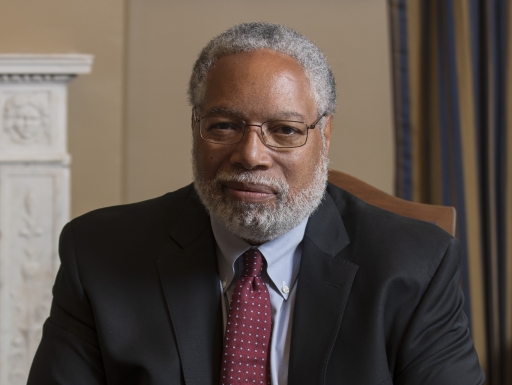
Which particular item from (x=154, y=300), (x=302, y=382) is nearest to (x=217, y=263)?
(x=154, y=300)

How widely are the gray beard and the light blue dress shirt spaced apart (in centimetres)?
4

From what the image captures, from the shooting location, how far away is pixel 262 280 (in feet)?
4.82

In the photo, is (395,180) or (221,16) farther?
(221,16)

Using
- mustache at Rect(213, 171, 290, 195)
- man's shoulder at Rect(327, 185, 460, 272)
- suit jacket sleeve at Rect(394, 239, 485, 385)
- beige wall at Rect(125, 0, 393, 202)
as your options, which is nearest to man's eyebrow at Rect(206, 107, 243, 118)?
mustache at Rect(213, 171, 290, 195)

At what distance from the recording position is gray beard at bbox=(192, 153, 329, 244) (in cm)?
139

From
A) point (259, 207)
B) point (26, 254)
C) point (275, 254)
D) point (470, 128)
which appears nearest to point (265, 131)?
point (259, 207)

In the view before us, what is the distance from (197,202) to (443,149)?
1.21 metres

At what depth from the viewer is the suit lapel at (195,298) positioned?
1.40m

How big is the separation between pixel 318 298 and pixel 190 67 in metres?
1.55

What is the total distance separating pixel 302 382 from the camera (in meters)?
1.38

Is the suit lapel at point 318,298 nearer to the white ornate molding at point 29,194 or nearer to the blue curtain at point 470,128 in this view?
the blue curtain at point 470,128

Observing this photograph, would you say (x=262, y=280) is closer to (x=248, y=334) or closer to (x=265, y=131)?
(x=248, y=334)

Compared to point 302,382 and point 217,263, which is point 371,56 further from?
point 302,382

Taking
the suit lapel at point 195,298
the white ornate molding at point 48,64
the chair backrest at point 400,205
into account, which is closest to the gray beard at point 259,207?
the suit lapel at point 195,298
